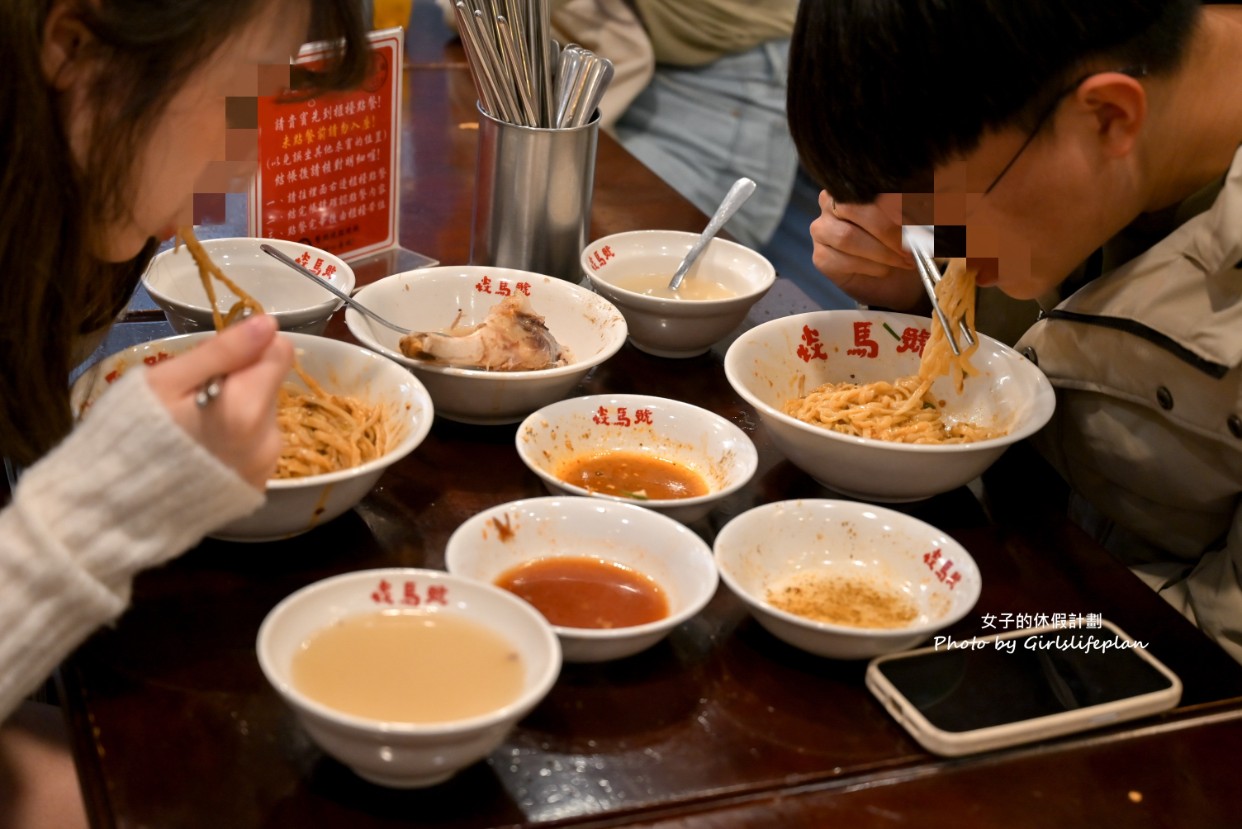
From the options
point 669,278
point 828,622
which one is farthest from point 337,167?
point 828,622

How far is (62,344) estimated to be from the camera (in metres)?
1.40

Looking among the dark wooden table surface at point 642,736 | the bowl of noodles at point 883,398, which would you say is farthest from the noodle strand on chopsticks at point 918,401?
the dark wooden table surface at point 642,736

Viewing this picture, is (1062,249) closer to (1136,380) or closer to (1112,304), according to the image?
(1112,304)

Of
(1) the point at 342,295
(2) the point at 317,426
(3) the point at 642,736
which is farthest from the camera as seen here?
(1) the point at 342,295

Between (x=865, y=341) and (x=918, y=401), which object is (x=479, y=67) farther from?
(x=918, y=401)

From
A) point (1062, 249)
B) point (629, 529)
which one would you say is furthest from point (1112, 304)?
point (629, 529)

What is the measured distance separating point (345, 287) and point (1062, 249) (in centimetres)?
109

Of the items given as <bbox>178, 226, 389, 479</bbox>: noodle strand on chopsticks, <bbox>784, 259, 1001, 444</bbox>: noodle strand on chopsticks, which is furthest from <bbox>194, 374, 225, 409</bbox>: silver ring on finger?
<bbox>784, 259, 1001, 444</bbox>: noodle strand on chopsticks

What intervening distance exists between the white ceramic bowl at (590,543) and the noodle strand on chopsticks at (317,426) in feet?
0.73

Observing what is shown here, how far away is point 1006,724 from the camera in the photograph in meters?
1.19

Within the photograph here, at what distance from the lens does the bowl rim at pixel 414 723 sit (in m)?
0.97

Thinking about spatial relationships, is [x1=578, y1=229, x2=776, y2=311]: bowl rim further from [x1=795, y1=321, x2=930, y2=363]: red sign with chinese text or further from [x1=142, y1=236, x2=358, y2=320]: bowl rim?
[x1=142, y1=236, x2=358, y2=320]: bowl rim

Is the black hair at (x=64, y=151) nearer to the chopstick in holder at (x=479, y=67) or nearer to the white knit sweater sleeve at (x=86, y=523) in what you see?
the white knit sweater sleeve at (x=86, y=523)

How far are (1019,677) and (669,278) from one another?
107 cm
